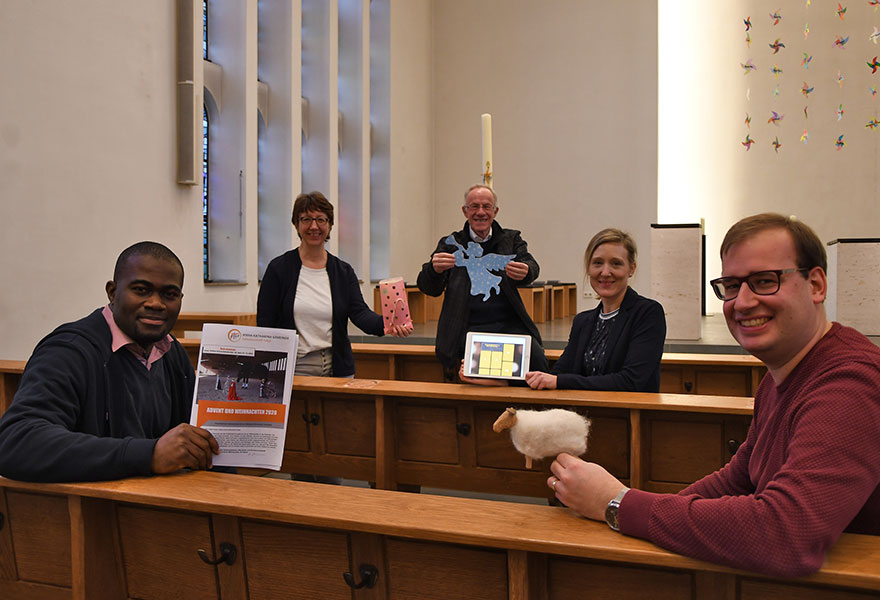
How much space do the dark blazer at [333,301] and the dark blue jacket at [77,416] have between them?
152cm

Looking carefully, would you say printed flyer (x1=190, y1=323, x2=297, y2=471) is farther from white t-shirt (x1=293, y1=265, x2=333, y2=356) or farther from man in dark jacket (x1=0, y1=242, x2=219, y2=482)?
white t-shirt (x1=293, y1=265, x2=333, y2=356)

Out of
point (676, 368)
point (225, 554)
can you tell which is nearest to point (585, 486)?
point (225, 554)

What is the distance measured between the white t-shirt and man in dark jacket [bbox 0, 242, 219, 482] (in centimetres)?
145

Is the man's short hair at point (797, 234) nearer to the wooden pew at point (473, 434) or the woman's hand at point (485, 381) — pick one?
the wooden pew at point (473, 434)

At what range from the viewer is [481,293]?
327 cm

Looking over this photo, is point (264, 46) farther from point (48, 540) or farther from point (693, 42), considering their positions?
point (48, 540)

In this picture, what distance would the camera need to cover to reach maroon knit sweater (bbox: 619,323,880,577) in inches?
45.3

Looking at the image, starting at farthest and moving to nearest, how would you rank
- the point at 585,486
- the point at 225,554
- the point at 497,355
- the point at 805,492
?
the point at 497,355 < the point at 225,554 < the point at 585,486 < the point at 805,492

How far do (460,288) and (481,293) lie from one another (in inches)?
3.7

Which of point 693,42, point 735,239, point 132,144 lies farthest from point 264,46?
point 735,239

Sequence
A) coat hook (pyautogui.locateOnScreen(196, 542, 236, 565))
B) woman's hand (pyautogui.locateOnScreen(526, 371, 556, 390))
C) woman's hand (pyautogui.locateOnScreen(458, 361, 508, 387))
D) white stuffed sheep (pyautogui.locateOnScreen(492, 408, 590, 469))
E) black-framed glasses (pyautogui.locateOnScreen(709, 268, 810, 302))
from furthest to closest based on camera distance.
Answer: woman's hand (pyautogui.locateOnScreen(458, 361, 508, 387)) < woman's hand (pyautogui.locateOnScreen(526, 371, 556, 390)) < coat hook (pyautogui.locateOnScreen(196, 542, 236, 565)) < white stuffed sheep (pyautogui.locateOnScreen(492, 408, 590, 469)) < black-framed glasses (pyautogui.locateOnScreen(709, 268, 810, 302))

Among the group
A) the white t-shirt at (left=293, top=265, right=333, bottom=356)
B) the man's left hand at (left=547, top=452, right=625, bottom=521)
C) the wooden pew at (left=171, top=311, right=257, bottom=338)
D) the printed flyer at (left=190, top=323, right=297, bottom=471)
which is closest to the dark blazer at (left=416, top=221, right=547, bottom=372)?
the white t-shirt at (left=293, top=265, right=333, bottom=356)

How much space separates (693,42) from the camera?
455 inches

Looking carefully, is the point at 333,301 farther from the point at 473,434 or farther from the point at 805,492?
the point at 805,492
